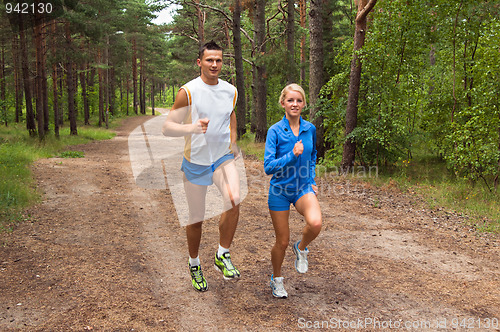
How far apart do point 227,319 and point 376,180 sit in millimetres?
8176

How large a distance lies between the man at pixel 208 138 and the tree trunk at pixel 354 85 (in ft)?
25.3

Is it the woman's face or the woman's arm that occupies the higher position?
the woman's face

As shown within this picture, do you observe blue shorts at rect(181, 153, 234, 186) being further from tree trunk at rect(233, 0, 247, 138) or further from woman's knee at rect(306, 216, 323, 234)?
tree trunk at rect(233, 0, 247, 138)

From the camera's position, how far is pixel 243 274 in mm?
4844

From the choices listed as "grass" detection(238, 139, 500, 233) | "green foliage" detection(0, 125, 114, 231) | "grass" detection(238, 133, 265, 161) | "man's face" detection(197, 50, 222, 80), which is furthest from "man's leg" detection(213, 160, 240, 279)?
"grass" detection(238, 133, 265, 161)

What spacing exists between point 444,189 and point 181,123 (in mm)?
8233

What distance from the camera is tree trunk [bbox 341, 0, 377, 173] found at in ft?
34.8

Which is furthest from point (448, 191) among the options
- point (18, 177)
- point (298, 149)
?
point (18, 177)

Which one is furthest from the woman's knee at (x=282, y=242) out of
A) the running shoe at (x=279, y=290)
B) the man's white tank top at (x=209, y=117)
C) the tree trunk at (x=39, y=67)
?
the tree trunk at (x=39, y=67)

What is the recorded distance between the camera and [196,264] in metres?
4.28

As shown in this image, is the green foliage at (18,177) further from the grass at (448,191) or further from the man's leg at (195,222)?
the grass at (448,191)

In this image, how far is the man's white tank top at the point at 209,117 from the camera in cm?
385

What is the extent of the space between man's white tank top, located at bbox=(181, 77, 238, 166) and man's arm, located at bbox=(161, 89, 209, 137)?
0.17ft

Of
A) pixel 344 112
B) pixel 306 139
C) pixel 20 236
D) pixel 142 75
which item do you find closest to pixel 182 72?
pixel 142 75
